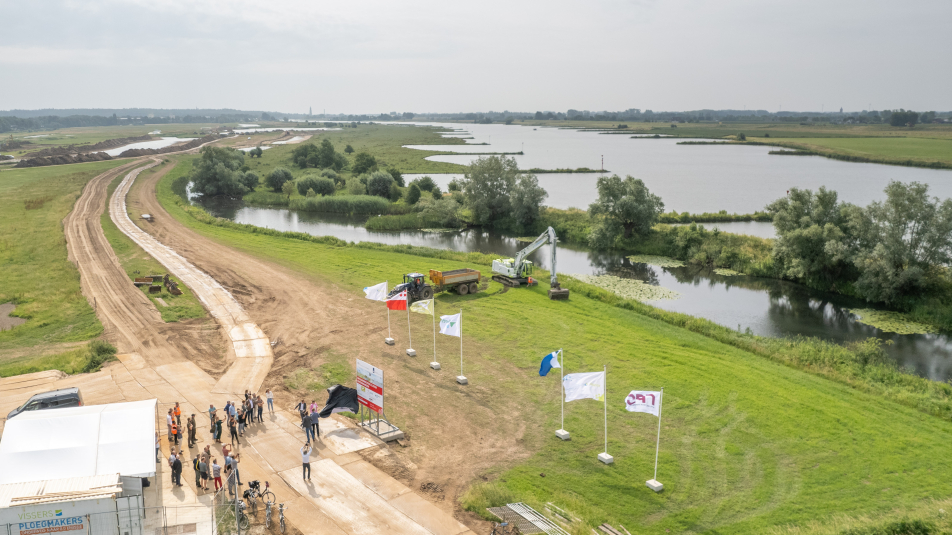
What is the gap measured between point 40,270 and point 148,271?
9.84m

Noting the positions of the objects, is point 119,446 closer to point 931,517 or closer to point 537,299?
point 931,517

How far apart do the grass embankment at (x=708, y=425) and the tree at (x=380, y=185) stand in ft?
202

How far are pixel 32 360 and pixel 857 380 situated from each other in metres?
43.7

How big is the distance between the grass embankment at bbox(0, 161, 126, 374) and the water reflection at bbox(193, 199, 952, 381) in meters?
26.1

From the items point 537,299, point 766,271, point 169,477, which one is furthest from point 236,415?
point 766,271

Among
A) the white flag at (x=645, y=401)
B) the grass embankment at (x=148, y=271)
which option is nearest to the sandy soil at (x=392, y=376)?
the grass embankment at (x=148, y=271)

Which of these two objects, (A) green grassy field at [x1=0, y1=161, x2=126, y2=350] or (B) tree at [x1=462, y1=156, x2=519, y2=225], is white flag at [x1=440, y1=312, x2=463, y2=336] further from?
(B) tree at [x1=462, y1=156, x2=519, y2=225]

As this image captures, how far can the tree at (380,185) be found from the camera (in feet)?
332

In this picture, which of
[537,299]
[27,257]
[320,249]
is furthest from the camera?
[320,249]

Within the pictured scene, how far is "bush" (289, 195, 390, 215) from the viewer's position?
93.5m

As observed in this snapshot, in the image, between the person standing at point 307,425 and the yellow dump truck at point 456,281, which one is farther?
the yellow dump truck at point 456,281

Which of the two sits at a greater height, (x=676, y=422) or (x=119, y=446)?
(x=119, y=446)

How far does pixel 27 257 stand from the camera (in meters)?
57.0

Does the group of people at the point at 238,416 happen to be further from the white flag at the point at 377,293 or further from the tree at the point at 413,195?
the tree at the point at 413,195
